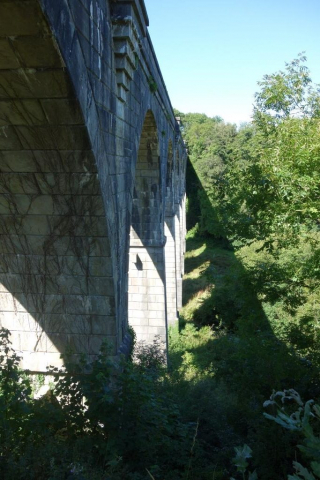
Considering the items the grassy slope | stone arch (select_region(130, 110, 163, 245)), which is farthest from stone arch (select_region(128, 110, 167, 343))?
the grassy slope

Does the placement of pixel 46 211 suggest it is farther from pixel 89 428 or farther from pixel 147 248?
pixel 147 248

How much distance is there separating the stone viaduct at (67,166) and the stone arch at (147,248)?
137 inches

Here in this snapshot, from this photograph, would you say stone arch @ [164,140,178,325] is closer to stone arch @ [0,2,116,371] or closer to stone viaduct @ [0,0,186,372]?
stone viaduct @ [0,0,186,372]

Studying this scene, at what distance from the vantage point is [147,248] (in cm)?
1001

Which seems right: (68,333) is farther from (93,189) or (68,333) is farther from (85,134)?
(85,134)

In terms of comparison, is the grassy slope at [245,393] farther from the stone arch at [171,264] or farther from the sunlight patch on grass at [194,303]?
the sunlight patch on grass at [194,303]

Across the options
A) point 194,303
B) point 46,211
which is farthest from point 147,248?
point 194,303

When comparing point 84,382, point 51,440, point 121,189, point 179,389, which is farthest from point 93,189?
point 179,389

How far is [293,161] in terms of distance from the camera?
225 inches

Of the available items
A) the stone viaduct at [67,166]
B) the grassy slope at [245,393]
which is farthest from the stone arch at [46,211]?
the grassy slope at [245,393]

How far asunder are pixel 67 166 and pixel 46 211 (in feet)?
2.16

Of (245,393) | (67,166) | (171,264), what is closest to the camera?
(67,166)

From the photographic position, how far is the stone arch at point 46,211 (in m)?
2.59

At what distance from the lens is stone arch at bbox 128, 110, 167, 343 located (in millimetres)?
9241
